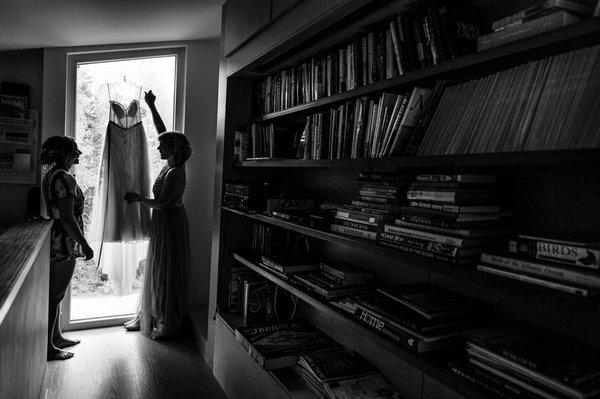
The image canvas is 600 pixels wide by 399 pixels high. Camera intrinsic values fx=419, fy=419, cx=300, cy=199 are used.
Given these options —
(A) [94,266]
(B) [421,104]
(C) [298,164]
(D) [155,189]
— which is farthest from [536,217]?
(A) [94,266]

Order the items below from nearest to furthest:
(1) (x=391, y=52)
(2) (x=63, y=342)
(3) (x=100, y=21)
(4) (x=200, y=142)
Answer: (1) (x=391, y=52)
(3) (x=100, y=21)
(2) (x=63, y=342)
(4) (x=200, y=142)

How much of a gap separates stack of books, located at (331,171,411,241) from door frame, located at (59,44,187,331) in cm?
241

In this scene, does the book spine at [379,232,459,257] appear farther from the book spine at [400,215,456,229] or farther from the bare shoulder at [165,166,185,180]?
the bare shoulder at [165,166,185,180]

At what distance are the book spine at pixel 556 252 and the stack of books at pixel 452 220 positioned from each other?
124 millimetres

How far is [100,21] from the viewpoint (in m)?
2.77

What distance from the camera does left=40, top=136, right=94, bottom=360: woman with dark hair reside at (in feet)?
8.55

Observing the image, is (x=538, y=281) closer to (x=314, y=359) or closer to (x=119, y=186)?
(x=314, y=359)

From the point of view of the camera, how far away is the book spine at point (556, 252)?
861 mm

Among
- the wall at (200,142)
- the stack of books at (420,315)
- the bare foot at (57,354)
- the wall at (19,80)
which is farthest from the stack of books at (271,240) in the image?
the wall at (19,80)

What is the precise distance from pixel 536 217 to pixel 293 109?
1.14 m

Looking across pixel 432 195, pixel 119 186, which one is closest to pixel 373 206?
pixel 432 195

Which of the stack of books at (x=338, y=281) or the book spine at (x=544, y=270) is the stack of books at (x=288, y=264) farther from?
the book spine at (x=544, y=270)

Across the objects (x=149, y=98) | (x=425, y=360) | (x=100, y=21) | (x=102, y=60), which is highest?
(x=100, y=21)

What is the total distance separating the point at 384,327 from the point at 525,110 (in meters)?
0.75
